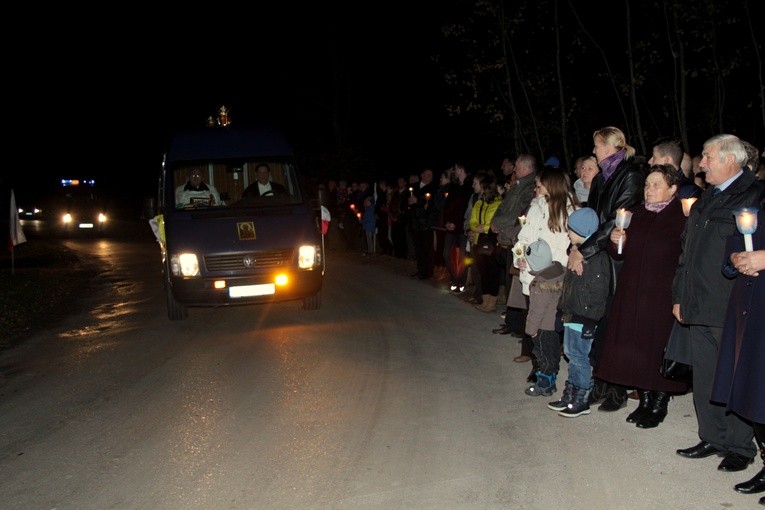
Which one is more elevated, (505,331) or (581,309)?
(581,309)

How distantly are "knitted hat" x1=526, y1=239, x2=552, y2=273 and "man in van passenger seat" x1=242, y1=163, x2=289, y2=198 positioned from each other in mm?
6088

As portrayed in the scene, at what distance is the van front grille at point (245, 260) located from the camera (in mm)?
11453

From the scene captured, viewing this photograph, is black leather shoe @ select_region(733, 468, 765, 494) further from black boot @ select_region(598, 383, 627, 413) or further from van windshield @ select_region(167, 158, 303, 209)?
van windshield @ select_region(167, 158, 303, 209)

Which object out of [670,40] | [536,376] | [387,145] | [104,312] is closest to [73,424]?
[536,376]

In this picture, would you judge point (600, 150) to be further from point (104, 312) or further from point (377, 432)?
point (104, 312)

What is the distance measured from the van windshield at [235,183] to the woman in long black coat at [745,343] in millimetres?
7964

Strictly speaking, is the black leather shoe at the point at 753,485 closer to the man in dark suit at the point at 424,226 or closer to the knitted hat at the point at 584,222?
the knitted hat at the point at 584,222

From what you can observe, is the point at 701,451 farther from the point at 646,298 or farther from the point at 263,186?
the point at 263,186

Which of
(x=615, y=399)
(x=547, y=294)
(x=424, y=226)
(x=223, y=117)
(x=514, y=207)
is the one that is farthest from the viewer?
(x=424, y=226)

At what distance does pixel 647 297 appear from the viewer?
6.44 metres

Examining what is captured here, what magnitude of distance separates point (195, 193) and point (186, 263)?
1332 mm

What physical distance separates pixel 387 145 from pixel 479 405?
33869 mm

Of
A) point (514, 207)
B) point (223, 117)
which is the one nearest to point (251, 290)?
point (514, 207)

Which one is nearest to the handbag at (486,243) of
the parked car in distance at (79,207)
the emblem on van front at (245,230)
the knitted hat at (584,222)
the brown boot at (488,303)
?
the brown boot at (488,303)
